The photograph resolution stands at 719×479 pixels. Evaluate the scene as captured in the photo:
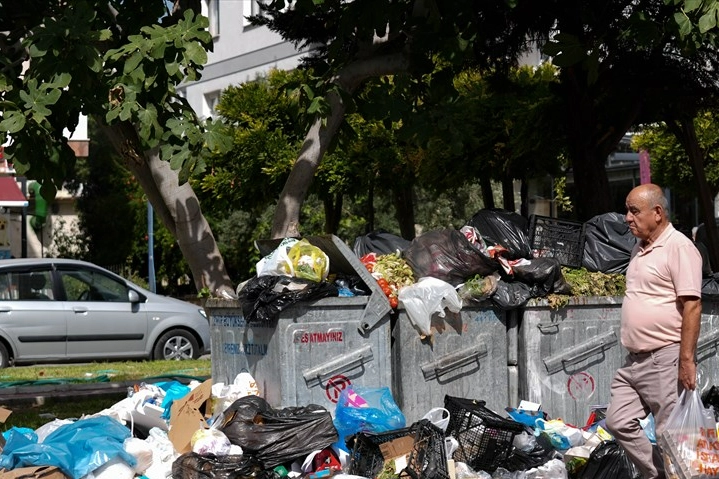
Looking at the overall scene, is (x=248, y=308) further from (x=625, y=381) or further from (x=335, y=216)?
(x=335, y=216)

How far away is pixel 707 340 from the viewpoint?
26.2 ft

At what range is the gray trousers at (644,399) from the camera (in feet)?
18.4

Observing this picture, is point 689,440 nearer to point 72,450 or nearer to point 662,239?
point 662,239

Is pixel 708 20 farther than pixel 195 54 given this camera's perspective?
No

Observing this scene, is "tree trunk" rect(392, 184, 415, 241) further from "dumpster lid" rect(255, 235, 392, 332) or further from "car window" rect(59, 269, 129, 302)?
"dumpster lid" rect(255, 235, 392, 332)

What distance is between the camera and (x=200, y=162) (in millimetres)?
7941

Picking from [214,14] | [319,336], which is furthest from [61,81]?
[214,14]

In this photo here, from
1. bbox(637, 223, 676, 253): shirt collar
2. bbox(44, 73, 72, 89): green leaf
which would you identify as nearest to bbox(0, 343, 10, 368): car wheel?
bbox(44, 73, 72, 89): green leaf

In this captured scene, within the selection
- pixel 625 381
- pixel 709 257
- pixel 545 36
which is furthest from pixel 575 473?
pixel 709 257

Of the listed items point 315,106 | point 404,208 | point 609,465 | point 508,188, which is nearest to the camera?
point 609,465

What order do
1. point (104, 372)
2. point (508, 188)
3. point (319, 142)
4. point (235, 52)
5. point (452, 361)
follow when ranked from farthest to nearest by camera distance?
point (235, 52) → point (508, 188) → point (104, 372) → point (319, 142) → point (452, 361)

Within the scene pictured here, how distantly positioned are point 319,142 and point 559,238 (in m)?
2.43

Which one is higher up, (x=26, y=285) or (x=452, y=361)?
(x=26, y=285)

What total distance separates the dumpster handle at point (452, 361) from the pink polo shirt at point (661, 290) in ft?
5.97
